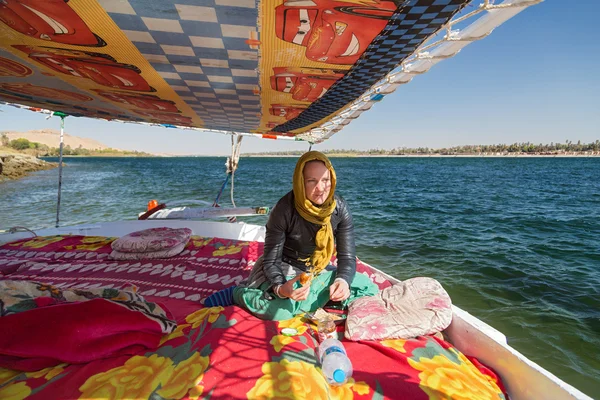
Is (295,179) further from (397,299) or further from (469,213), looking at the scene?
(469,213)

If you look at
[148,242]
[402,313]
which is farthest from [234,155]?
[402,313]

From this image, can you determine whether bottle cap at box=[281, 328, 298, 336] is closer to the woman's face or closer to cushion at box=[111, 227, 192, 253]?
the woman's face

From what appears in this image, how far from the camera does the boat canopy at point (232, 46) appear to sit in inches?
52.9

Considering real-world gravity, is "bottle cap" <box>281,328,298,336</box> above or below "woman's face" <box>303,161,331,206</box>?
below

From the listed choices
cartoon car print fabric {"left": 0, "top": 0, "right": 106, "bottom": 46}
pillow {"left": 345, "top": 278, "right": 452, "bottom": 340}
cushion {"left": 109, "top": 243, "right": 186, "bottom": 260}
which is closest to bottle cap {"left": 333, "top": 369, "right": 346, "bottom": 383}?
pillow {"left": 345, "top": 278, "right": 452, "bottom": 340}

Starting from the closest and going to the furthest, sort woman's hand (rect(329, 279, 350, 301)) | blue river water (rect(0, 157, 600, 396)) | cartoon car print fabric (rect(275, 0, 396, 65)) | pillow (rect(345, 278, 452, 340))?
cartoon car print fabric (rect(275, 0, 396, 65))
pillow (rect(345, 278, 452, 340))
woman's hand (rect(329, 279, 350, 301))
blue river water (rect(0, 157, 600, 396))

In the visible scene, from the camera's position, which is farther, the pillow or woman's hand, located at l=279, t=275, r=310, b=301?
woman's hand, located at l=279, t=275, r=310, b=301

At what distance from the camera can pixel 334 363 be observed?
1.62 meters

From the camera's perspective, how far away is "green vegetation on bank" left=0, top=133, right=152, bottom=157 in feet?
187

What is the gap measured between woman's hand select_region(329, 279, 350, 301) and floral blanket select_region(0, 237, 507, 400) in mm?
324

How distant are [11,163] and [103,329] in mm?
41460

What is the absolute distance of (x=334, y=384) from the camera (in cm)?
158

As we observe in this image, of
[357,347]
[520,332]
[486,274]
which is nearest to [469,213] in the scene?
[486,274]

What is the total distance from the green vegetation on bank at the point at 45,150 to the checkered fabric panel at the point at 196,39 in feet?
173
